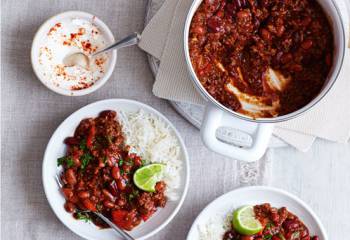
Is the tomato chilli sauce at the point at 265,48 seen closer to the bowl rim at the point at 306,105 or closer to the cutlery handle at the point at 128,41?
the bowl rim at the point at 306,105

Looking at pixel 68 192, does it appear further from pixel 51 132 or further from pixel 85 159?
pixel 51 132

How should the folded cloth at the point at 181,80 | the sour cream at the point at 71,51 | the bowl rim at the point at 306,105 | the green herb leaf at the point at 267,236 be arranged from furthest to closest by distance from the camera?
the green herb leaf at the point at 267,236
the sour cream at the point at 71,51
the folded cloth at the point at 181,80
the bowl rim at the point at 306,105

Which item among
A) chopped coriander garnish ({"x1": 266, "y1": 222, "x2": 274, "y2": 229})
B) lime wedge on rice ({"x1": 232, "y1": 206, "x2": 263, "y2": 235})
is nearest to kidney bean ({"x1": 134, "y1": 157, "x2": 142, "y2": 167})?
lime wedge on rice ({"x1": 232, "y1": 206, "x2": 263, "y2": 235})

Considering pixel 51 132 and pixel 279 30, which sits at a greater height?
pixel 279 30

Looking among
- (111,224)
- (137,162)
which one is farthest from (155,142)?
(111,224)

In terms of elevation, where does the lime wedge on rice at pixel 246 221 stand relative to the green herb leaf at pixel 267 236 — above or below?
above

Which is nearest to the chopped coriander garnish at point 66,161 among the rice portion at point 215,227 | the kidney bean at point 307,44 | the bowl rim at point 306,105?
the rice portion at point 215,227
